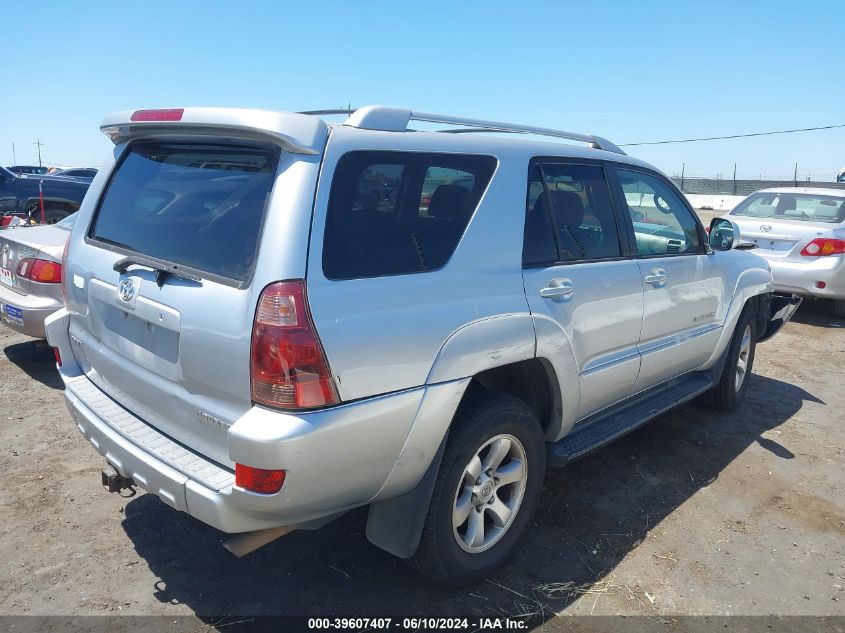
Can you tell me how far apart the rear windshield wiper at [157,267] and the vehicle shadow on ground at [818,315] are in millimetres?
8584

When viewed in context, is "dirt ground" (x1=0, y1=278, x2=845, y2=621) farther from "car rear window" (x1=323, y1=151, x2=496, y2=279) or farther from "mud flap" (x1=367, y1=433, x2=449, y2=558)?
"car rear window" (x1=323, y1=151, x2=496, y2=279)

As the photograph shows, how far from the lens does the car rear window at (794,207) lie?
8586mm

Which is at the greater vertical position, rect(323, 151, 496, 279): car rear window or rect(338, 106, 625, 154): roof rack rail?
rect(338, 106, 625, 154): roof rack rail

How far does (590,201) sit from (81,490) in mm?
3263

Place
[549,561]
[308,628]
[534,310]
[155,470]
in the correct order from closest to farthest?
[155,470] < [308,628] < [534,310] < [549,561]

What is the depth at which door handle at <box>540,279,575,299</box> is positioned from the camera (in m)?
2.96

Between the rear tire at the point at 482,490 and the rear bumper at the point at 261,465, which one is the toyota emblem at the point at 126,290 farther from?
the rear tire at the point at 482,490

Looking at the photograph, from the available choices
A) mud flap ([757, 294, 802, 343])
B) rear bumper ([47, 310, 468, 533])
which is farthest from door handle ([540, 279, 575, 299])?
mud flap ([757, 294, 802, 343])

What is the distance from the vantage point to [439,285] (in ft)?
8.21

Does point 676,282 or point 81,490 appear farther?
point 676,282

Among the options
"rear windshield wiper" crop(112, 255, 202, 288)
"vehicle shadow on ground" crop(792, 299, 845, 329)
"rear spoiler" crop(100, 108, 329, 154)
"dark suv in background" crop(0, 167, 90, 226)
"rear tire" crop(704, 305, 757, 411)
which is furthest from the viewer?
"dark suv in background" crop(0, 167, 90, 226)

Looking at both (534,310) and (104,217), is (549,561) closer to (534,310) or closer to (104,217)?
(534,310)

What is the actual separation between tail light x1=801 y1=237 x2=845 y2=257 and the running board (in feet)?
15.0

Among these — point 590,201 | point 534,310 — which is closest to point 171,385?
point 534,310
